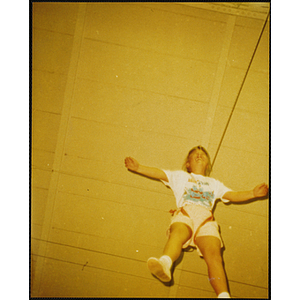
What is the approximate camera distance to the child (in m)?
0.95

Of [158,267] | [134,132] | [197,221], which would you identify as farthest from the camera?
[134,132]

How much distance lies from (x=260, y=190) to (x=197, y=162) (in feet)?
1.06

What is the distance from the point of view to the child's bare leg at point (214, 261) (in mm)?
942

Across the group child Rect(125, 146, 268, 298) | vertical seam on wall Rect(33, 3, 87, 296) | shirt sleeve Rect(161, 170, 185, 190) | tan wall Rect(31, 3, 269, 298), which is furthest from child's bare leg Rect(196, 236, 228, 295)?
vertical seam on wall Rect(33, 3, 87, 296)

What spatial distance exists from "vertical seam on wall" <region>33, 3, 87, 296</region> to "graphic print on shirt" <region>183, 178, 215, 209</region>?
67 cm

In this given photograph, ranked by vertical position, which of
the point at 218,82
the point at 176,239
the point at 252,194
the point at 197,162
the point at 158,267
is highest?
the point at 218,82

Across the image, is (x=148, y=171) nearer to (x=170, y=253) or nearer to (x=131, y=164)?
(x=131, y=164)

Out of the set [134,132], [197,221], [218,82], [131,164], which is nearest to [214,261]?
[197,221]

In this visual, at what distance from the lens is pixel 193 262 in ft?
3.61

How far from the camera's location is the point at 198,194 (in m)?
1.06

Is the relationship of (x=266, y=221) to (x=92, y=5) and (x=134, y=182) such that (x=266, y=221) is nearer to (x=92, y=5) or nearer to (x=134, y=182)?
(x=134, y=182)

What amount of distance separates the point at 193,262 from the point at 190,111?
76 centimetres

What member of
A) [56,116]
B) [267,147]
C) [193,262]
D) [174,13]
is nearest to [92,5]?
[174,13]

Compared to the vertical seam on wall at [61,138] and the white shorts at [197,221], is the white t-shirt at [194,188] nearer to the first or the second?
the white shorts at [197,221]
